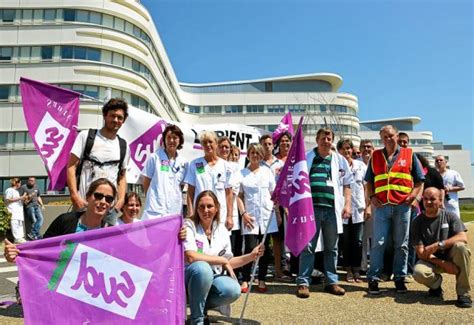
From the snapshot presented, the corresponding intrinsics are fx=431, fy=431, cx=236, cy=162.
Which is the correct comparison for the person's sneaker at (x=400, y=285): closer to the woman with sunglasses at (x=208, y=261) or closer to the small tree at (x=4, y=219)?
the woman with sunglasses at (x=208, y=261)

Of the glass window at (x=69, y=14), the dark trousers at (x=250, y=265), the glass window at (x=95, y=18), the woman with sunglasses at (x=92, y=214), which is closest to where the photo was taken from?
the woman with sunglasses at (x=92, y=214)

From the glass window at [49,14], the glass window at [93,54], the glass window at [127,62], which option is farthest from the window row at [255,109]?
the glass window at [49,14]

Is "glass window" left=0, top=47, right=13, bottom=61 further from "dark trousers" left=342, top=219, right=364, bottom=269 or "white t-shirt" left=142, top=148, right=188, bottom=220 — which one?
"dark trousers" left=342, top=219, right=364, bottom=269

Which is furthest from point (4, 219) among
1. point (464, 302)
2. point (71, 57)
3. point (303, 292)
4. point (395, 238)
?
point (71, 57)

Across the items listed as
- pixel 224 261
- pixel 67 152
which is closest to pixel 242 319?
pixel 224 261

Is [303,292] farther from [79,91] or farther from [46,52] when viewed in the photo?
[46,52]

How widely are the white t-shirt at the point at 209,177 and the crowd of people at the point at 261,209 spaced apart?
0.01m

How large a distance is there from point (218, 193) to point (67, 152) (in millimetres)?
2039

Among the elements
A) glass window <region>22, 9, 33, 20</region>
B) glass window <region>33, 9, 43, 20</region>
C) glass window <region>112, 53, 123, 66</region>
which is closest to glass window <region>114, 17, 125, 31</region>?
glass window <region>112, 53, 123, 66</region>

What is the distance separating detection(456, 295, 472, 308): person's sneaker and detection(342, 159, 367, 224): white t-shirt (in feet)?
6.54

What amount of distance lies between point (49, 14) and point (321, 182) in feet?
110

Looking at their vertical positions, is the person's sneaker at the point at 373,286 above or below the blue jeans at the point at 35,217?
above

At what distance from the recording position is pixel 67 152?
5.56 metres

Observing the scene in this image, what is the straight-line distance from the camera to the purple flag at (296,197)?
4699mm
